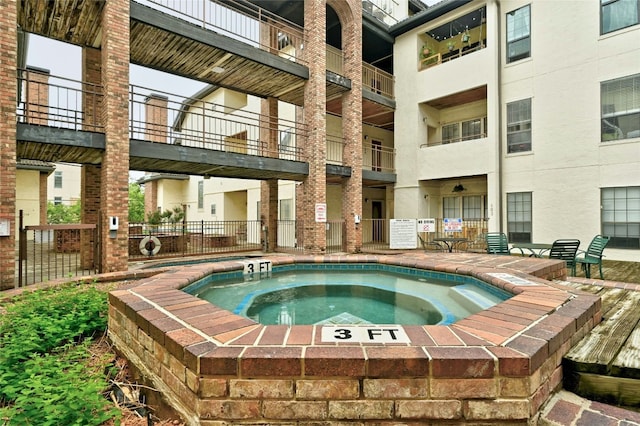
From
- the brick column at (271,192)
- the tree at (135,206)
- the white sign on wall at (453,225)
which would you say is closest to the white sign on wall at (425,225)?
the white sign on wall at (453,225)

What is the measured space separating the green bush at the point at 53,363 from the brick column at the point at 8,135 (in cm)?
190

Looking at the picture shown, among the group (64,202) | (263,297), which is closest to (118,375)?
(263,297)

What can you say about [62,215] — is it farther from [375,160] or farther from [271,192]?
[375,160]

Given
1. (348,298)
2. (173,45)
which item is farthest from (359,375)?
(173,45)

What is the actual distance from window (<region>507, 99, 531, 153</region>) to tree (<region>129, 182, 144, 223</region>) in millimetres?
22899

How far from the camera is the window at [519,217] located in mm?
11969

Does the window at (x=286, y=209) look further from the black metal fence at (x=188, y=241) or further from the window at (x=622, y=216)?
the window at (x=622, y=216)

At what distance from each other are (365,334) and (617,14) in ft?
46.3

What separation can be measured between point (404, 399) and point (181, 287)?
3066 mm

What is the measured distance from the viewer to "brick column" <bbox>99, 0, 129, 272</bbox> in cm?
754

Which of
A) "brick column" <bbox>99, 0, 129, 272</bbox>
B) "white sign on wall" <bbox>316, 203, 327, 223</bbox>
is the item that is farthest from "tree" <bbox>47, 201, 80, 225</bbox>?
"white sign on wall" <bbox>316, 203, 327, 223</bbox>

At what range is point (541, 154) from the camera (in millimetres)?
11609

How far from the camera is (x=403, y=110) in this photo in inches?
595

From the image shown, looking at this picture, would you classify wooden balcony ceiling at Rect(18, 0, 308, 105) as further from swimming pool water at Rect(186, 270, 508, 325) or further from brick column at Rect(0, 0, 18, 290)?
swimming pool water at Rect(186, 270, 508, 325)
